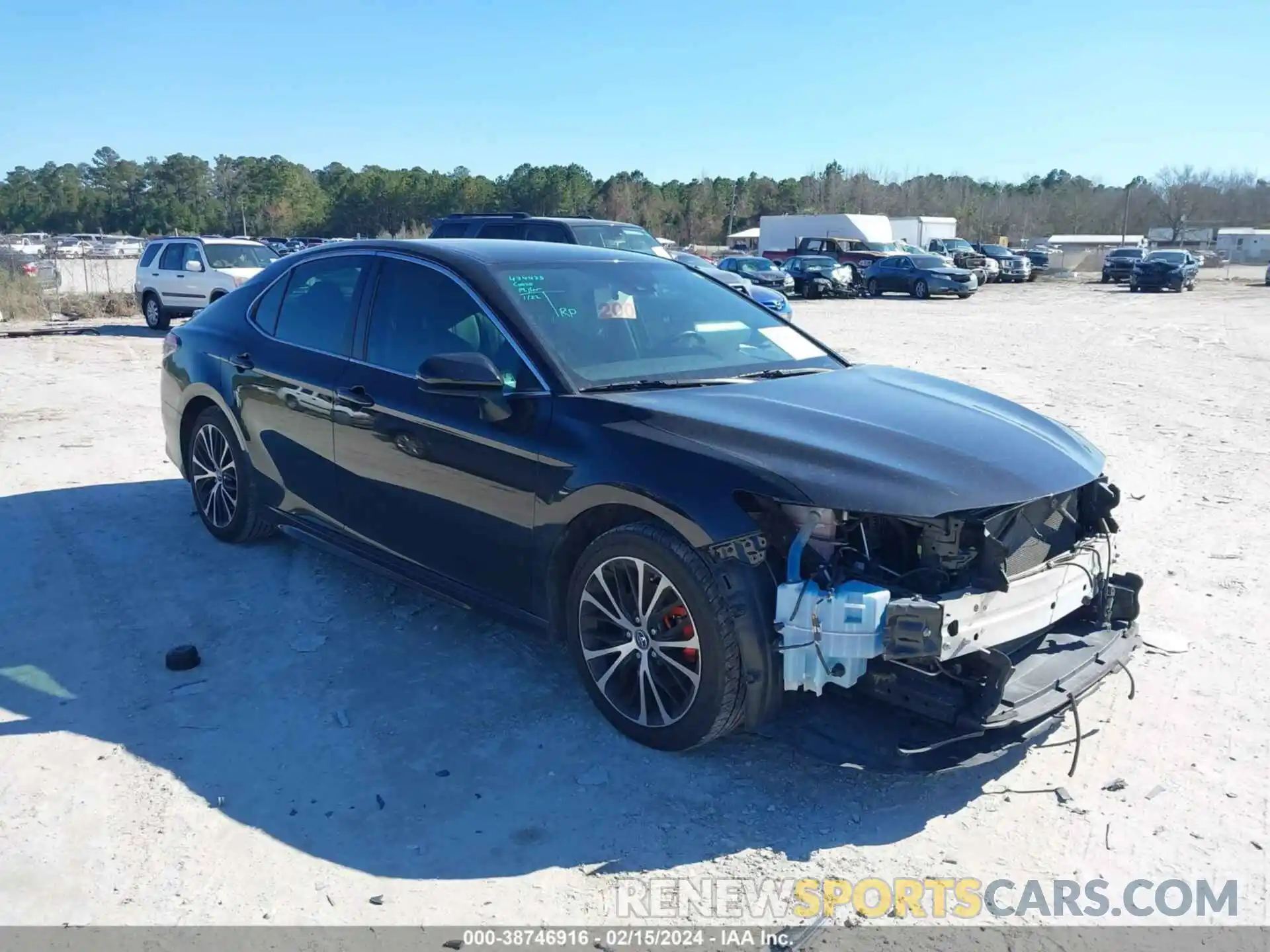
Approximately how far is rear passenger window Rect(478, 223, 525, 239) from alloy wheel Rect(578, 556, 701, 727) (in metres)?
11.6

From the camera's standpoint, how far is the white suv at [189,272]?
Answer: 63.1 feet

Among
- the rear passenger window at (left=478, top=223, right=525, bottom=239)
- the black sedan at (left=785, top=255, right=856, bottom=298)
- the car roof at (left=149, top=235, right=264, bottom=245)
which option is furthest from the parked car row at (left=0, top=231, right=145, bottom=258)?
the rear passenger window at (left=478, top=223, right=525, bottom=239)

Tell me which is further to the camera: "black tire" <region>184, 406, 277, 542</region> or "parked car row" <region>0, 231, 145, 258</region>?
"parked car row" <region>0, 231, 145, 258</region>

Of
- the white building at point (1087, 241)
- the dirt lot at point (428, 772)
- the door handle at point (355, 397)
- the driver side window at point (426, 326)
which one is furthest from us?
the white building at point (1087, 241)

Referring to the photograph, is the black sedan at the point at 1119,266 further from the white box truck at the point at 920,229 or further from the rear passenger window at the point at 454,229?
the rear passenger window at the point at 454,229

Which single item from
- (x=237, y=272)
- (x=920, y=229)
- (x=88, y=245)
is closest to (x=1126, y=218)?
(x=920, y=229)

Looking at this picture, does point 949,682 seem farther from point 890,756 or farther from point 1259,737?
point 1259,737

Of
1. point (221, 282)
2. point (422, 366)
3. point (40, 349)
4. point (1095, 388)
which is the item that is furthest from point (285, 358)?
point (221, 282)

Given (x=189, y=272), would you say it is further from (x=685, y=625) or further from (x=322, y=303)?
(x=685, y=625)

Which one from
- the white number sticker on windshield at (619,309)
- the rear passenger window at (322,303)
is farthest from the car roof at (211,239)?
the white number sticker on windshield at (619,309)

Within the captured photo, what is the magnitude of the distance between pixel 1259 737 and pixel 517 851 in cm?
288

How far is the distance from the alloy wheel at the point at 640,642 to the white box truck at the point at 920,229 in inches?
2271

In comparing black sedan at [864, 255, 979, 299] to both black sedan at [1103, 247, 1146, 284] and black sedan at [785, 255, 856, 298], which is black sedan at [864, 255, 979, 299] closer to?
black sedan at [785, 255, 856, 298]

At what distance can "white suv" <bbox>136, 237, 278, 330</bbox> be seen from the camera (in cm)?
1922
